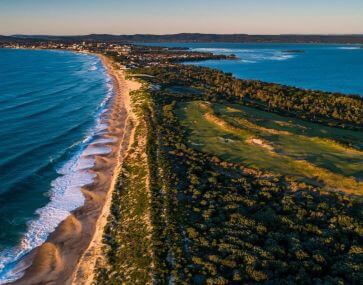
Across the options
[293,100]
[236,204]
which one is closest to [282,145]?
[236,204]

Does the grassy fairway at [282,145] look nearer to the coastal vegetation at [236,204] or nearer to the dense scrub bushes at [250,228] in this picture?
the coastal vegetation at [236,204]

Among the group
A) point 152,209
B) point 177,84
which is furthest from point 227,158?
point 177,84

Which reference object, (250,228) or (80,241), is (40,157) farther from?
(250,228)

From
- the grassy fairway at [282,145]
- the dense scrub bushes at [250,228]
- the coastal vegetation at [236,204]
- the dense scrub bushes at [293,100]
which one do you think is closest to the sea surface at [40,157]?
the coastal vegetation at [236,204]

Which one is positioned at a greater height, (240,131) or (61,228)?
(240,131)

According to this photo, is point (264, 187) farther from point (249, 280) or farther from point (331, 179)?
point (249, 280)

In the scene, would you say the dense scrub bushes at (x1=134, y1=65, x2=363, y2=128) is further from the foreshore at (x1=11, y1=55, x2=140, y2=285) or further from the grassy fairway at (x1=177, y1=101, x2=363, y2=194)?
the foreshore at (x1=11, y1=55, x2=140, y2=285)
